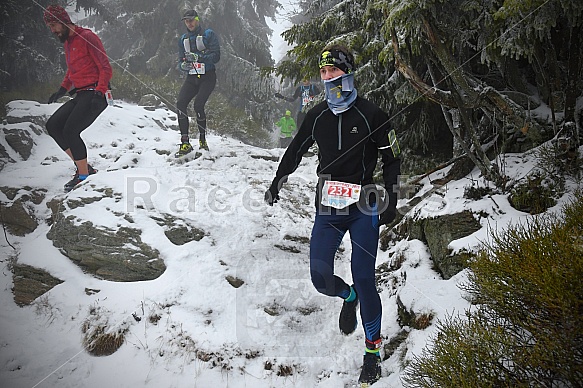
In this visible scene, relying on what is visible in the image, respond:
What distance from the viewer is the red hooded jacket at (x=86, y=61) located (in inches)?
214

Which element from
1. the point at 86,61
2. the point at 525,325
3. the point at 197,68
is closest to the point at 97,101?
the point at 86,61

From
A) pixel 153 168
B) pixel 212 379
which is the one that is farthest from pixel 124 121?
pixel 212 379

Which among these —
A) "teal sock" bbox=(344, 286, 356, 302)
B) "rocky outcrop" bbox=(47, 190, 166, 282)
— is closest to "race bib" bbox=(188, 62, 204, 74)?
"rocky outcrop" bbox=(47, 190, 166, 282)

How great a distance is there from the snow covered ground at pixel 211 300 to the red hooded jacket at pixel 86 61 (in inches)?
60.2

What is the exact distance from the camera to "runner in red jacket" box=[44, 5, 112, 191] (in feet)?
17.9

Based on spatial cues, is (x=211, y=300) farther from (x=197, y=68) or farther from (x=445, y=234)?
(x=197, y=68)

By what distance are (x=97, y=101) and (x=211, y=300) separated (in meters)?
3.87

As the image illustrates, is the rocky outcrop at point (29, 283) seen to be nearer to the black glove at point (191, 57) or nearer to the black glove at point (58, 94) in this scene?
the black glove at point (58, 94)

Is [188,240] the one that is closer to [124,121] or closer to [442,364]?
[442,364]

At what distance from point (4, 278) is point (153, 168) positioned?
108 inches

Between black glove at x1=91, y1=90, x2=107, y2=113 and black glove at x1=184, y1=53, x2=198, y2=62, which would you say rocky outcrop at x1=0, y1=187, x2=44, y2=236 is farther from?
black glove at x1=184, y1=53, x2=198, y2=62

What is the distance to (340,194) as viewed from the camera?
119 inches

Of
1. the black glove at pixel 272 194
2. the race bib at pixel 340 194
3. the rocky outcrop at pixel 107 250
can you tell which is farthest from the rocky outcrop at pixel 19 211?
the race bib at pixel 340 194

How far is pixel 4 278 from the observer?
15.0ft
